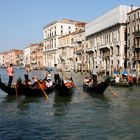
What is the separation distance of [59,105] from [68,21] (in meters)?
44.5

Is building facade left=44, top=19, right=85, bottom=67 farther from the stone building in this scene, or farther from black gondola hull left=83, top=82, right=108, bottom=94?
black gondola hull left=83, top=82, right=108, bottom=94

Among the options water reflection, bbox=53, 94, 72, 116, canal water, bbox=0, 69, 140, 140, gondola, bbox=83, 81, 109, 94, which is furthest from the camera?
gondola, bbox=83, 81, 109, 94

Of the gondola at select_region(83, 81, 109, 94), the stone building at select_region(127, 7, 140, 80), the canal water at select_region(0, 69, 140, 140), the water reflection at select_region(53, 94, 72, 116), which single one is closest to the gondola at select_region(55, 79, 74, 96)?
the water reflection at select_region(53, 94, 72, 116)

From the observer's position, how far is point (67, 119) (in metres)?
7.18

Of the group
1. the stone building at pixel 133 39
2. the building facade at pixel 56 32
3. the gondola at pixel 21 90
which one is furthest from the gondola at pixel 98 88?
the building facade at pixel 56 32

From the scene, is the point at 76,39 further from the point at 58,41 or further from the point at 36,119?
the point at 36,119

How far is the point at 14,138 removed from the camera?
5.59 meters

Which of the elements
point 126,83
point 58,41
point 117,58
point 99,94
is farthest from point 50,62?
point 99,94

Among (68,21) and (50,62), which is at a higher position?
(68,21)

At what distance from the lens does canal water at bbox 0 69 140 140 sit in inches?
230

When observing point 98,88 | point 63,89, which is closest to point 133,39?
point 98,88

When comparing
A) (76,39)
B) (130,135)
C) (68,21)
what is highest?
(68,21)

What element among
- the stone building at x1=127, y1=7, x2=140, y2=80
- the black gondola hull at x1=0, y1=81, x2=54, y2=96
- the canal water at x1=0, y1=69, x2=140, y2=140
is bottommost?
the canal water at x1=0, y1=69, x2=140, y2=140

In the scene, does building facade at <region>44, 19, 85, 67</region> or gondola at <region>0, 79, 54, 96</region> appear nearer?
gondola at <region>0, 79, 54, 96</region>
